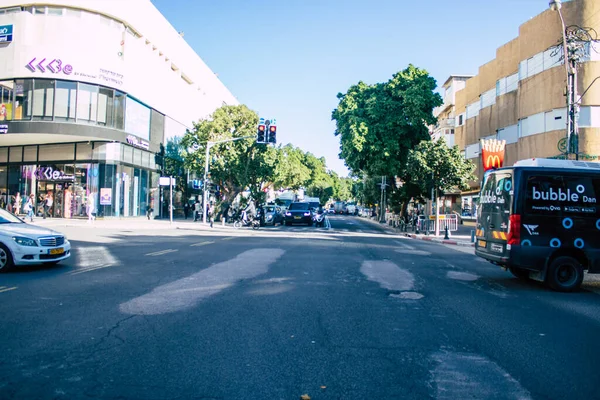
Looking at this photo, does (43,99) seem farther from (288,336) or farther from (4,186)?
(288,336)

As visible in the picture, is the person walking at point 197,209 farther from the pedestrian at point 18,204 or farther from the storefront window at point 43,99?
the storefront window at point 43,99

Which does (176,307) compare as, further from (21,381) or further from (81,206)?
(81,206)

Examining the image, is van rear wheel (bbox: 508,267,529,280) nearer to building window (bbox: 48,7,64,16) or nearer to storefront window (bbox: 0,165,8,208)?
building window (bbox: 48,7,64,16)

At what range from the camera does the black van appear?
945cm

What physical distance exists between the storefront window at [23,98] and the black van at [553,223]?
3237cm

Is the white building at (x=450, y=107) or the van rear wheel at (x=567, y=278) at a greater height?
the white building at (x=450, y=107)

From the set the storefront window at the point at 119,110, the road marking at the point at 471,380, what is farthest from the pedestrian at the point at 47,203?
the road marking at the point at 471,380

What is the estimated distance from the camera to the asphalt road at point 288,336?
414 cm

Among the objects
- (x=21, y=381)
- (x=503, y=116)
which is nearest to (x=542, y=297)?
(x=21, y=381)

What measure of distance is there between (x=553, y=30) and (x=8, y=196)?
41.3m

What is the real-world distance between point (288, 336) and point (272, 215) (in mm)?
34229

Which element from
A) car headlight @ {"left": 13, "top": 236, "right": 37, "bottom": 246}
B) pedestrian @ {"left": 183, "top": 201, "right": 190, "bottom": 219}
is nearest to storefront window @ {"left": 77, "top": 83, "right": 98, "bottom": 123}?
pedestrian @ {"left": 183, "top": 201, "right": 190, "bottom": 219}

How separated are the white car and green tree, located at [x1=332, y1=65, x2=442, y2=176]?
2906 centimetres

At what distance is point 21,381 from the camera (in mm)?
4082
